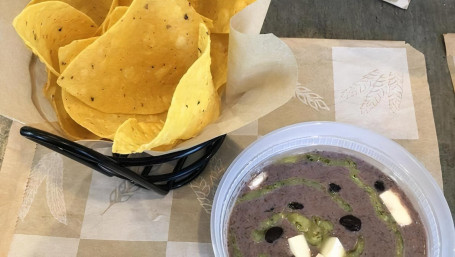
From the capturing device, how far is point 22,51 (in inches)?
30.5

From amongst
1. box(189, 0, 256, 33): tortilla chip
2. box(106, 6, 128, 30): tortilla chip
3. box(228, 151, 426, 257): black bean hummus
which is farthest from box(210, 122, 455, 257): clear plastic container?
box(106, 6, 128, 30): tortilla chip

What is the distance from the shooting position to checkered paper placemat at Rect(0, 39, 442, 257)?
88cm

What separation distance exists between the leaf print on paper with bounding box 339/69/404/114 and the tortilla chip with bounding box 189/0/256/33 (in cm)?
34

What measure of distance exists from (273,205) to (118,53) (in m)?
0.40

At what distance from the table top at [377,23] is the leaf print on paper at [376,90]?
87mm

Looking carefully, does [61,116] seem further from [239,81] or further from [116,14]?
[239,81]

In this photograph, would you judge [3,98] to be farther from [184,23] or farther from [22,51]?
[184,23]

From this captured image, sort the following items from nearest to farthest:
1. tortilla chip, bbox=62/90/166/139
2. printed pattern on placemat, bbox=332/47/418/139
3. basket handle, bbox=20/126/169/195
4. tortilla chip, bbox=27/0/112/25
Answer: basket handle, bbox=20/126/169/195 → tortilla chip, bbox=62/90/166/139 → tortilla chip, bbox=27/0/112/25 → printed pattern on placemat, bbox=332/47/418/139

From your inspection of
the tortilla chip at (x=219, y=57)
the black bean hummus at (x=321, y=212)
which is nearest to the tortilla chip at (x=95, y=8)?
the tortilla chip at (x=219, y=57)

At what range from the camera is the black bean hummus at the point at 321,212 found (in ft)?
2.65

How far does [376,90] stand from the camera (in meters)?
1.00

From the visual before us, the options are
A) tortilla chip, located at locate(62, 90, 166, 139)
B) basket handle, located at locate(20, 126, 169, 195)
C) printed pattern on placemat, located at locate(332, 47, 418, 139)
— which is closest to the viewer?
basket handle, located at locate(20, 126, 169, 195)

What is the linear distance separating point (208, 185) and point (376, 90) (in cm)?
44

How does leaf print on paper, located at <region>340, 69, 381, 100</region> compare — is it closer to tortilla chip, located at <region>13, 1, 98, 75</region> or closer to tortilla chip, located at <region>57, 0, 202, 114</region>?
tortilla chip, located at <region>57, 0, 202, 114</region>
